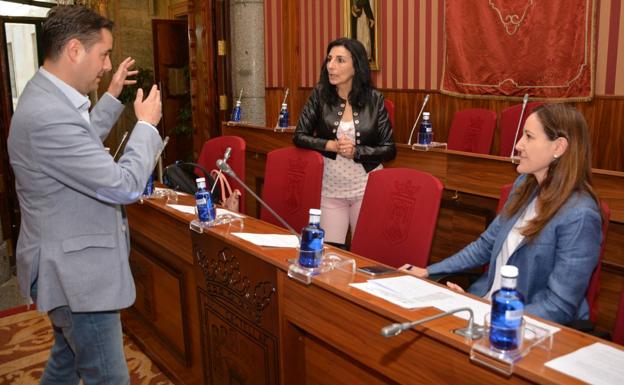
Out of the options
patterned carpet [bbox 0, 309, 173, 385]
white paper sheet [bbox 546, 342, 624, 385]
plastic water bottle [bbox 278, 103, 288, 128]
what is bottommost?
patterned carpet [bbox 0, 309, 173, 385]

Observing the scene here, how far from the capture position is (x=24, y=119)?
1.50 m

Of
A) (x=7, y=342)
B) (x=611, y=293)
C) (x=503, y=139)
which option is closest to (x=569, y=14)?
(x=503, y=139)

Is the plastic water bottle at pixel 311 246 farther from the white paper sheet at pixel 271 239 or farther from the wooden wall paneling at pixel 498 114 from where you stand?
the wooden wall paneling at pixel 498 114

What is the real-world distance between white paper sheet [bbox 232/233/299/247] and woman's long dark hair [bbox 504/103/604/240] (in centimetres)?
75

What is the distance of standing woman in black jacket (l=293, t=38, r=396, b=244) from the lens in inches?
111

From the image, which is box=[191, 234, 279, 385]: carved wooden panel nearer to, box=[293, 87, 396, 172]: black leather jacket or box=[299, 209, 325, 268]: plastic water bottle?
box=[299, 209, 325, 268]: plastic water bottle

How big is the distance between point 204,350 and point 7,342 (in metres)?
1.60

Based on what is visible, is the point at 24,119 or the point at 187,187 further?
the point at 187,187

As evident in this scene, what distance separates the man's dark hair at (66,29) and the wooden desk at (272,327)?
770mm

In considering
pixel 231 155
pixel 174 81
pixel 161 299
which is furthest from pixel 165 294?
pixel 174 81

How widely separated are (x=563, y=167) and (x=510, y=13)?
2720 millimetres

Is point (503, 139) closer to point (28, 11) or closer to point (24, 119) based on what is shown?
point (24, 119)

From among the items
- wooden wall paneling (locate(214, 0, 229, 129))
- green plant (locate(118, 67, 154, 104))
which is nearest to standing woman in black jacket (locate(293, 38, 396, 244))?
wooden wall paneling (locate(214, 0, 229, 129))

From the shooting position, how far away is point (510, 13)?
13.4ft
